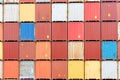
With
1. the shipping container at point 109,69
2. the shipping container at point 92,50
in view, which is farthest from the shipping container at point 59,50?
the shipping container at point 109,69

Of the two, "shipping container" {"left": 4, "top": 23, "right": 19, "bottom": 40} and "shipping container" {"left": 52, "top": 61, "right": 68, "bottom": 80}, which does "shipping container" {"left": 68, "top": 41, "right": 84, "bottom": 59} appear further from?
"shipping container" {"left": 4, "top": 23, "right": 19, "bottom": 40}

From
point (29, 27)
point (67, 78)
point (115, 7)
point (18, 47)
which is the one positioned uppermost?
point (115, 7)

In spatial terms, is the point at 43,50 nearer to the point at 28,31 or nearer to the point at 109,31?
the point at 28,31

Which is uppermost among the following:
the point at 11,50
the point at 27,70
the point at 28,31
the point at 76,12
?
the point at 76,12

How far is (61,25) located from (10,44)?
1.17 metres

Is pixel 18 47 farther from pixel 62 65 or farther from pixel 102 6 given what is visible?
pixel 102 6

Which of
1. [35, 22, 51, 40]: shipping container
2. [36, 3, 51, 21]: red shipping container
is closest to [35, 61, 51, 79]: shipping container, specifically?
[35, 22, 51, 40]: shipping container

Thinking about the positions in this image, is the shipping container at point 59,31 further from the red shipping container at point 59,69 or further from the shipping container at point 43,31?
the red shipping container at point 59,69

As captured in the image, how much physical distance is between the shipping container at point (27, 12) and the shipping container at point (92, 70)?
1.54 m

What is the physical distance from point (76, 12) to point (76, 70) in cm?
124

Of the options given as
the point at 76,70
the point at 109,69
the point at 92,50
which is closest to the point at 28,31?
the point at 76,70

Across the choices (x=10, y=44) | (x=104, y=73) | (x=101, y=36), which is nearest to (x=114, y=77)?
(x=104, y=73)

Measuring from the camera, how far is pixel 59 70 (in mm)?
6648

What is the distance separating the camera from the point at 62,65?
6.63 metres
